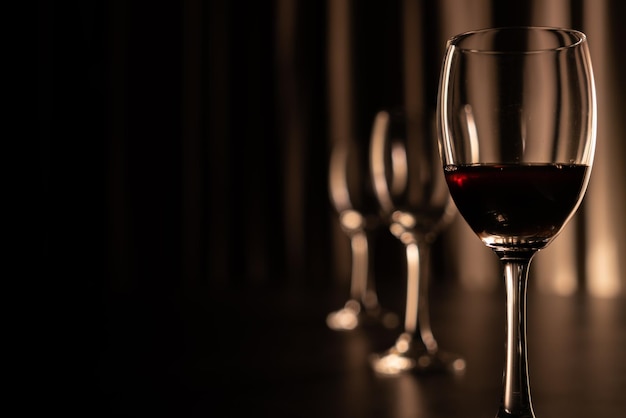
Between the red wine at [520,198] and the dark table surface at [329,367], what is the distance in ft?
0.50

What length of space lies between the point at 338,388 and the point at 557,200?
28cm

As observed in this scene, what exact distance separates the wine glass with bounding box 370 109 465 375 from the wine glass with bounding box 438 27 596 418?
1.00 feet

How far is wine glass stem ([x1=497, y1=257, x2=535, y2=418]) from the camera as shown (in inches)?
20.5

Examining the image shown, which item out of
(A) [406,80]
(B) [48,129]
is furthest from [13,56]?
(A) [406,80]

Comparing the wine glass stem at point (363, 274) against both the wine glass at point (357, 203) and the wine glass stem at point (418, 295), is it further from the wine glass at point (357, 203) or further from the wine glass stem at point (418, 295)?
the wine glass stem at point (418, 295)

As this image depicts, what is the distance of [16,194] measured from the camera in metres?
3.95

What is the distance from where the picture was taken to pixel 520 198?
53 centimetres

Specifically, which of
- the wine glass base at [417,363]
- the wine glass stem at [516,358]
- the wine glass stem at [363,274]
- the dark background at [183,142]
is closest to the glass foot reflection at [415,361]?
the wine glass base at [417,363]

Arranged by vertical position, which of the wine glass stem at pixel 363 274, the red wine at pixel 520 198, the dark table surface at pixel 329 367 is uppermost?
the red wine at pixel 520 198

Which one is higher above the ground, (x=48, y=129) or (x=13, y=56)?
(x=13, y=56)

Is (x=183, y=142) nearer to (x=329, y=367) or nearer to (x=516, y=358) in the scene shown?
(x=329, y=367)

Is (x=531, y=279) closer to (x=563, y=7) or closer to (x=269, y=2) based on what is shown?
(x=563, y=7)

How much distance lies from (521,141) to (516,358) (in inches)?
5.9

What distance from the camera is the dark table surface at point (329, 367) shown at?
63cm
